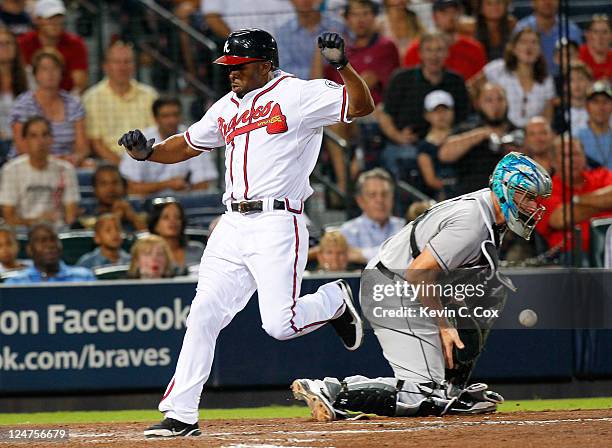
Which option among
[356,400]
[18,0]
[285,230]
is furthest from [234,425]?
[18,0]

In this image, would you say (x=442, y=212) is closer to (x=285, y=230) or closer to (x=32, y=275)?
(x=285, y=230)

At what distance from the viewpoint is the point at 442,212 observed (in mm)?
6113

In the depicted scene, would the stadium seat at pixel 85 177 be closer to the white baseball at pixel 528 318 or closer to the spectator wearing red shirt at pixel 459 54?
the spectator wearing red shirt at pixel 459 54

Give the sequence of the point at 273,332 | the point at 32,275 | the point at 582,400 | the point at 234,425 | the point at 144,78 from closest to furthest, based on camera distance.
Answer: the point at 273,332, the point at 234,425, the point at 582,400, the point at 32,275, the point at 144,78

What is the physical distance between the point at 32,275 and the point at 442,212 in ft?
13.2

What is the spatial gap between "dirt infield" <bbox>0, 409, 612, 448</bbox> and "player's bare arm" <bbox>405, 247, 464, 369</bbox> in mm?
402

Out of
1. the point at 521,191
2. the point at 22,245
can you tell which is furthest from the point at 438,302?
the point at 22,245

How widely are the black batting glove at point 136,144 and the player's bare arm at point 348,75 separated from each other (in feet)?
3.86

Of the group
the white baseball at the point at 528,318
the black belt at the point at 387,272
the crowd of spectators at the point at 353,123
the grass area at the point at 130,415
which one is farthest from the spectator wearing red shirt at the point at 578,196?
the black belt at the point at 387,272

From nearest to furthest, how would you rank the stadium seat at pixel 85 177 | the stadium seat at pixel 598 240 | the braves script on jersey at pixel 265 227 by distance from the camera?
the braves script on jersey at pixel 265 227 < the stadium seat at pixel 598 240 < the stadium seat at pixel 85 177

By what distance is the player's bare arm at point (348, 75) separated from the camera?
208 inches

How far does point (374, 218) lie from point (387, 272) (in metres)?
3.10

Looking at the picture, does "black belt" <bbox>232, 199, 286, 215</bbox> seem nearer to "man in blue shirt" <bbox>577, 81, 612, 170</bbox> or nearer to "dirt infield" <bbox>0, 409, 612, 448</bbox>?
"dirt infield" <bbox>0, 409, 612, 448</bbox>

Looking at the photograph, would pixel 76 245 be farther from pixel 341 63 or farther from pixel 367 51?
pixel 341 63
